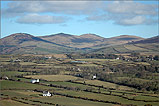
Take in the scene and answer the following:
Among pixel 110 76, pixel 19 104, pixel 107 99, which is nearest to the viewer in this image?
pixel 19 104

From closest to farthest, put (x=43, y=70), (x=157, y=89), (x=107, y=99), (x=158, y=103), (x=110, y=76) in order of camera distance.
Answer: (x=158, y=103) < (x=107, y=99) < (x=157, y=89) < (x=110, y=76) < (x=43, y=70)

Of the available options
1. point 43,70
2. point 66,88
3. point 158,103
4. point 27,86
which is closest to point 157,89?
point 158,103

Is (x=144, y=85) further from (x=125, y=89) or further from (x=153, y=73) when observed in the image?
(x=153, y=73)

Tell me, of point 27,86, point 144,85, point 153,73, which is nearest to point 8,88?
point 27,86

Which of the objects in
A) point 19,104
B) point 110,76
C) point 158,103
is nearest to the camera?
point 19,104

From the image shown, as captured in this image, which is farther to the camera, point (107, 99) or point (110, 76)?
point (110, 76)

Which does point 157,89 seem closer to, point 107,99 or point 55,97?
point 107,99

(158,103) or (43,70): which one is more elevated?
(43,70)

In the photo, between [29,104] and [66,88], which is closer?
[29,104]

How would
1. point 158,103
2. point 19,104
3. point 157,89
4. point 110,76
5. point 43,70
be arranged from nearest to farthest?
1. point 19,104
2. point 158,103
3. point 157,89
4. point 110,76
5. point 43,70
